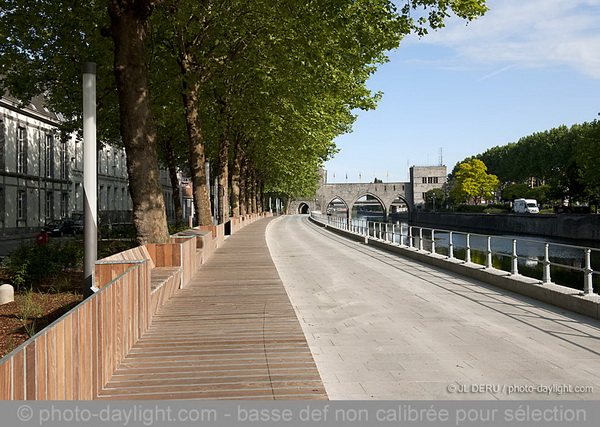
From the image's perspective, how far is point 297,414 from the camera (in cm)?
440

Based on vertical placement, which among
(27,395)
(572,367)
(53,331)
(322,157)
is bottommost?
(572,367)

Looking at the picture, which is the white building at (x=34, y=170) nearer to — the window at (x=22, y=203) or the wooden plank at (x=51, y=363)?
the window at (x=22, y=203)

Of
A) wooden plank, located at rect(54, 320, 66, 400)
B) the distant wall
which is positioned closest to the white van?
the distant wall

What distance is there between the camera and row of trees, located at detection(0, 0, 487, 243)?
1140cm

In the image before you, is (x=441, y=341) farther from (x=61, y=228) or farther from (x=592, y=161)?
(x=592, y=161)

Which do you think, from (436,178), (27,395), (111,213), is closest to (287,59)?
(27,395)

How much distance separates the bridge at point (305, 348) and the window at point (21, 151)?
36.0 m

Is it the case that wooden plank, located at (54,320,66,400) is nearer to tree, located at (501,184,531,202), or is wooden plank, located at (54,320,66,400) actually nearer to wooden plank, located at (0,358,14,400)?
wooden plank, located at (0,358,14,400)

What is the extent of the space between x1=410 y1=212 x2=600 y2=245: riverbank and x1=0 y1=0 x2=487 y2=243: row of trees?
2815cm

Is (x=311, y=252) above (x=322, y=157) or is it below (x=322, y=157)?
below

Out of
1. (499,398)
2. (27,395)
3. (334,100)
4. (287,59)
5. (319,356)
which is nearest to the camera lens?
(27,395)

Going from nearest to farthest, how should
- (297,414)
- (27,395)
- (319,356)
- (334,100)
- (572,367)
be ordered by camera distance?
(27,395) → (297,414) → (572,367) → (319,356) → (334,100)

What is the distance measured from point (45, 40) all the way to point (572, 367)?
2128 cm

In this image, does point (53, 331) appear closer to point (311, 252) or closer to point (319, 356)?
point (319, 356)
